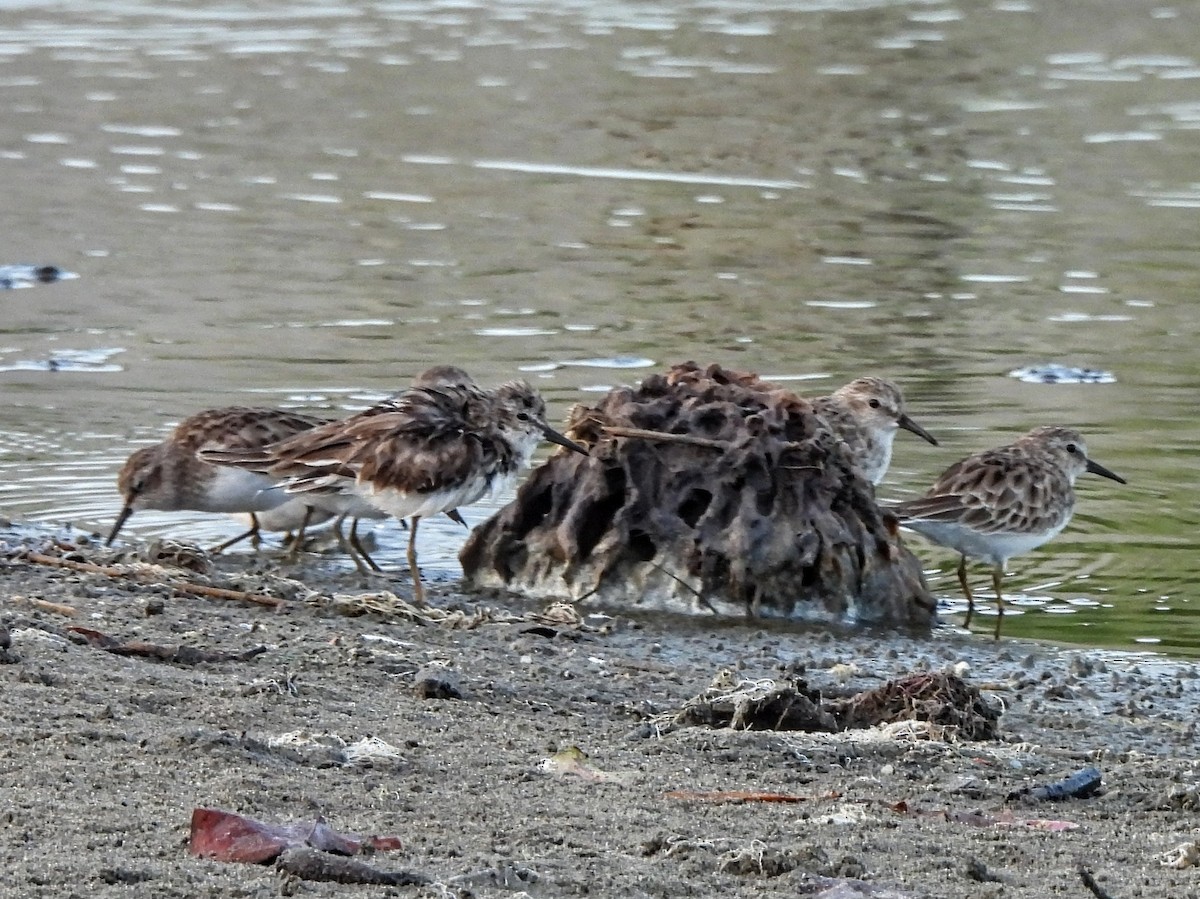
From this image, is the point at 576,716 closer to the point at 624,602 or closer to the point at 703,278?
the point at 624,602

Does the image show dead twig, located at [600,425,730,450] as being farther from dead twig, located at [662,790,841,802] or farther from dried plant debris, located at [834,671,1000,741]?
dead twig, located at [662,790,841,802]

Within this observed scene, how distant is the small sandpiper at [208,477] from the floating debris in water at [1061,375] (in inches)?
190

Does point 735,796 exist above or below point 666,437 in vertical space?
above

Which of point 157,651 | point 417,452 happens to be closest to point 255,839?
point 157,651

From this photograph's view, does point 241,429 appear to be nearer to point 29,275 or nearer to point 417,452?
point 417,452

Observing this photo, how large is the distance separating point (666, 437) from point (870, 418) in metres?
1.76

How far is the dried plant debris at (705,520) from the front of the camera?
8633mm

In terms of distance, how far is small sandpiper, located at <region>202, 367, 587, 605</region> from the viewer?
8.55 meters

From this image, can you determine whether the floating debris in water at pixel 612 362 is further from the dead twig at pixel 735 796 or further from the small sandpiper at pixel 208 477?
the dead twig at pixel 735 796

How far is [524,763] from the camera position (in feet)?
17.7

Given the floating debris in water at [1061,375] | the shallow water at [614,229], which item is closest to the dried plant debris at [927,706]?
the shallow water at [614,229]

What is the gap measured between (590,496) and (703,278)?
6.69m

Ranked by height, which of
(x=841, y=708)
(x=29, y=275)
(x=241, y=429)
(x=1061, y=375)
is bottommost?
(x=29, y=275)

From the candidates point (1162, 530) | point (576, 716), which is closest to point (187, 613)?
point (576, 716)
